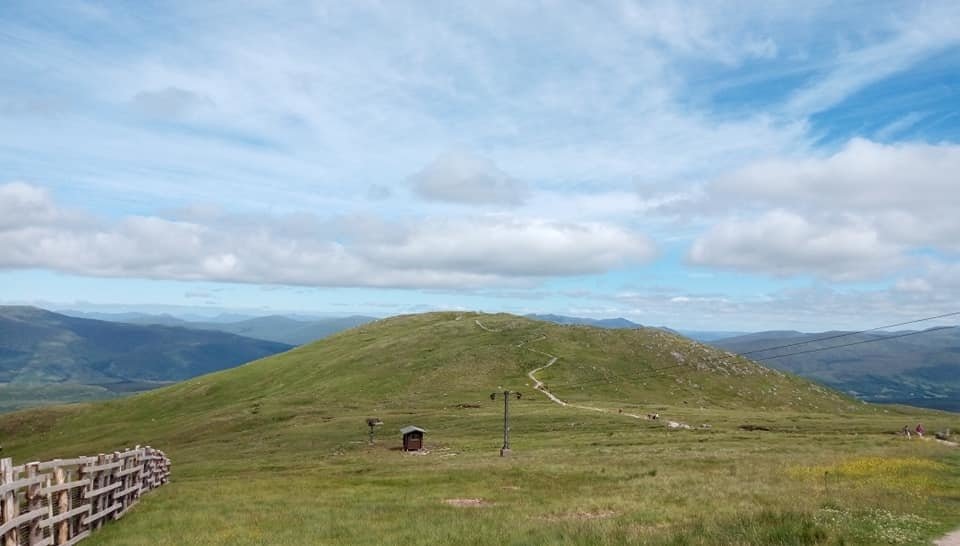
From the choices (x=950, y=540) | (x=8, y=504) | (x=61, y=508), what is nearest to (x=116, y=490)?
(x=61, y=508)

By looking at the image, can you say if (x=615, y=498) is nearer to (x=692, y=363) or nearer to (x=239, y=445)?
(x=239, y=445)

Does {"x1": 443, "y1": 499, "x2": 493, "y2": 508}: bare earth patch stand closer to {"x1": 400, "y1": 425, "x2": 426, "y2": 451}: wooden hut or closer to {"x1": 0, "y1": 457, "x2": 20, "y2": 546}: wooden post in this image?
{"x1": 0, "y1": 457, "x2": 20, "y2": 546}: wooden post

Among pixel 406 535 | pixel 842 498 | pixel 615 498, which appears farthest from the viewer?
pixel 615 498

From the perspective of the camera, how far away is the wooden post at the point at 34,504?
61.8 ft

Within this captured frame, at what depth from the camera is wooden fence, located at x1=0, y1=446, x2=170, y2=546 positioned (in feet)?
57.4

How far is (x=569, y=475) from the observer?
129ft

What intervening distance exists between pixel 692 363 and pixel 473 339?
171ft

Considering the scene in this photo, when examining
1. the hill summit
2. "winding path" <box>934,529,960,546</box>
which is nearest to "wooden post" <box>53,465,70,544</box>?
"winding path" <box>934,529,960,546</box>

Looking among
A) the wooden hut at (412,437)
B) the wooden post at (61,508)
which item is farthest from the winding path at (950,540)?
the wooden hut at (412,437)

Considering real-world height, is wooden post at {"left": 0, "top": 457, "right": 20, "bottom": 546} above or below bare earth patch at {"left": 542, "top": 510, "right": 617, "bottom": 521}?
above

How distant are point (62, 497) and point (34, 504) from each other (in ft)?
6.83

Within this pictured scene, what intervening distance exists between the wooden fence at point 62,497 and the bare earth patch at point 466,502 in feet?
45.0

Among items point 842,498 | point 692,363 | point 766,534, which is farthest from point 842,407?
point 766,534

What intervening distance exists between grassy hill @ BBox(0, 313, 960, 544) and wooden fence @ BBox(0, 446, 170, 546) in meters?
0.97
